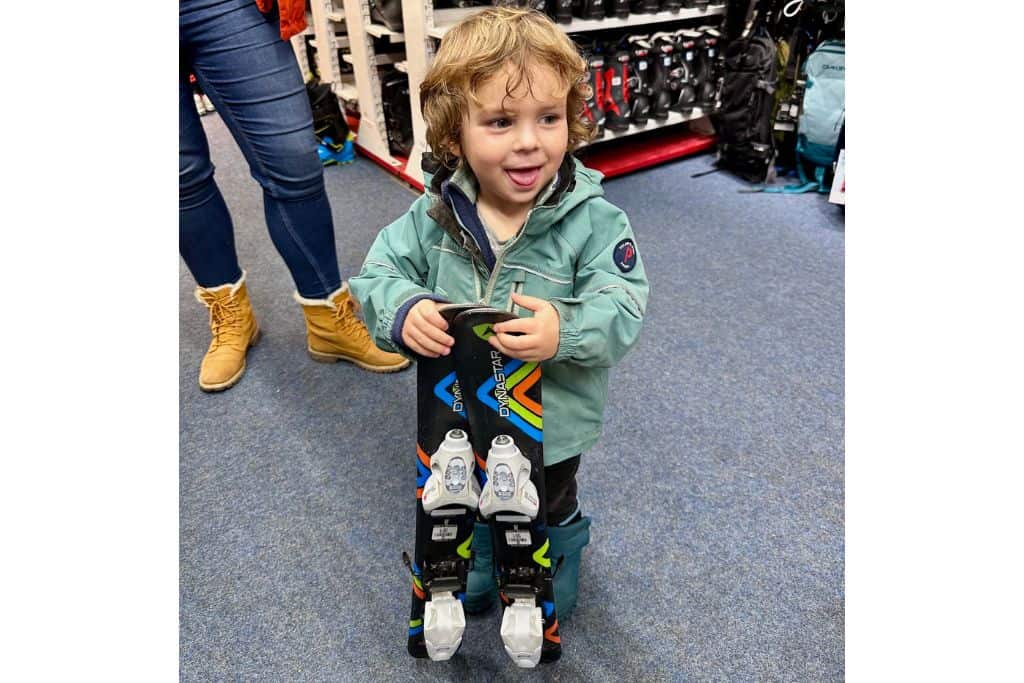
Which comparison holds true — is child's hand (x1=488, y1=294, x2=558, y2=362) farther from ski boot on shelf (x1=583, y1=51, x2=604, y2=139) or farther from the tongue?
ski boot on shelf (x1=583, y1=51, x2=604, y2=139)

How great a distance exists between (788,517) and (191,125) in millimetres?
1418

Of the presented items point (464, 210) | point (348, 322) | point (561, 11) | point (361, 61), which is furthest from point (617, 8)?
point (464, 210)

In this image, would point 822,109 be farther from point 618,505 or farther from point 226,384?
point 226,384

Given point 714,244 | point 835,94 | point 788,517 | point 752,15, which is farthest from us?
point 752,15

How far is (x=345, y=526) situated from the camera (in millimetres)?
1296

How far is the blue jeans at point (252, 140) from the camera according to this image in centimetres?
124

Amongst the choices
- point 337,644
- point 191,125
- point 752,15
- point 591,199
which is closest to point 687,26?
point 752,15

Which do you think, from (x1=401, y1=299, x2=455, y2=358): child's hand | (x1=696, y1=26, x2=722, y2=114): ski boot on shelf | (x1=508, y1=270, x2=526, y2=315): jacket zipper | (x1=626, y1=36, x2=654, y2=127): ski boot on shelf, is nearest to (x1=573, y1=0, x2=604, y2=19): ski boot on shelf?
(x1=626, y1=36, x2=654, y2=127): ski boot on shelf

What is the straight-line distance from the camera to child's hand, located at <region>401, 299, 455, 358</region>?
2.57 feet

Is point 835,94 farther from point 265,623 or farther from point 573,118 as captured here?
point 265,623

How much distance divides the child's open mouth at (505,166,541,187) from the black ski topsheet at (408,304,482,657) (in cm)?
22

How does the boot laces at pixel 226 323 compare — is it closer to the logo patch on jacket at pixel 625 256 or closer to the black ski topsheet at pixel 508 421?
the black ski topsheet at pixel 508 421

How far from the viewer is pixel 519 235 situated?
832 millimetres

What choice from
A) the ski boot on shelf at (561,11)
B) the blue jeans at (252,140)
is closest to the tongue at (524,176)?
the blue jeans at (252,140)
